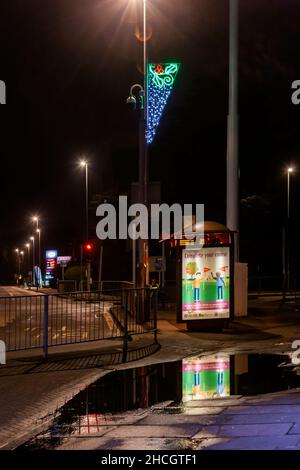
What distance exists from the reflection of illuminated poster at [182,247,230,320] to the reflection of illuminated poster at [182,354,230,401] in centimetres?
398

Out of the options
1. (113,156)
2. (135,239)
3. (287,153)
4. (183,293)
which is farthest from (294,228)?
(183,293)

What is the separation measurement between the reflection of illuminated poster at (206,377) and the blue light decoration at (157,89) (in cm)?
831

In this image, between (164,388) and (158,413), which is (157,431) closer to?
(158,413)

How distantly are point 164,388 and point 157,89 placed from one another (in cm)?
1085

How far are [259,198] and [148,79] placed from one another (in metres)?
24.2

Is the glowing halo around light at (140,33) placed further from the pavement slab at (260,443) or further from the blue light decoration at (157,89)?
the pavement slab at (260,443)

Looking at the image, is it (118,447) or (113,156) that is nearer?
(118,447)

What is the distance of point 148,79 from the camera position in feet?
61.4

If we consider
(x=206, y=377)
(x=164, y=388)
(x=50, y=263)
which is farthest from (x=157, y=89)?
(x=50, y=263)

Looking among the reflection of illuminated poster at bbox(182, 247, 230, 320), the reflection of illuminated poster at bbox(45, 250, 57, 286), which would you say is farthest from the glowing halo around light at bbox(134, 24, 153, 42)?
the reflection of illuminated poster at bbox(45, 250, 57, 286)

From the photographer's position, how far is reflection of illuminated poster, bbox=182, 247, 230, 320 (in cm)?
1692

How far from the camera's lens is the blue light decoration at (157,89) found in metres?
18.5
